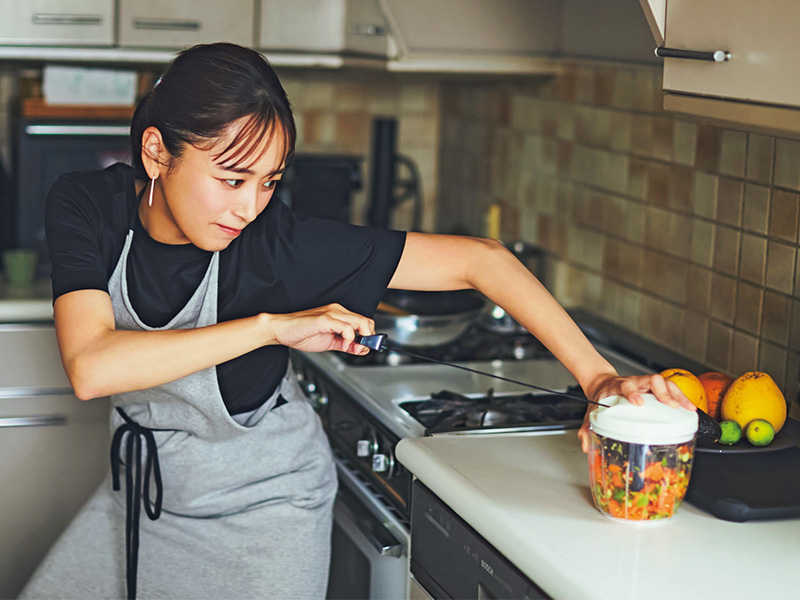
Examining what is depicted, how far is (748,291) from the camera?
1.75 metres

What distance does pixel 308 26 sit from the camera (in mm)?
2521

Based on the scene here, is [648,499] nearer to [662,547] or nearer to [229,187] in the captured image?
[662,547]

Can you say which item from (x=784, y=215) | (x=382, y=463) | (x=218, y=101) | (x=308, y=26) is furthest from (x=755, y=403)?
(x=308, y=26)

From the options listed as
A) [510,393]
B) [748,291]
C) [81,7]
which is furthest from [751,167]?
[81,7]

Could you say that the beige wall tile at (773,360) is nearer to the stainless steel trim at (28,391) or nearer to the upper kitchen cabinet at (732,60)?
the upper kitchen cabinet at (732,60)

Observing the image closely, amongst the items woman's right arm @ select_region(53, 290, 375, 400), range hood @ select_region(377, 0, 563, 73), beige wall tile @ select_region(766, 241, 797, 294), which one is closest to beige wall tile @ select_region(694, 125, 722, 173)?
beige wall tile @ select_region(766, 241, 797, 294)

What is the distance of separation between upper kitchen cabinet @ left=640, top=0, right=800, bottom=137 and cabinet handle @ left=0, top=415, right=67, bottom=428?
63.8 inches

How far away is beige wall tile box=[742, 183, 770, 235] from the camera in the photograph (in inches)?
67.0

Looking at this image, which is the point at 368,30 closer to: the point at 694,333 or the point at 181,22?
the point at 181,22

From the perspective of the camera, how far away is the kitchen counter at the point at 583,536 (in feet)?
3.48

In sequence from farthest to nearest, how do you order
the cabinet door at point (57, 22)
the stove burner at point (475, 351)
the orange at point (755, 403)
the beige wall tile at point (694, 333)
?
the cabinet door at point (57, 22)
the stove burner at point (475, 351)
the beige wall tile at point (694, 333)
the orange at point (755, 403)

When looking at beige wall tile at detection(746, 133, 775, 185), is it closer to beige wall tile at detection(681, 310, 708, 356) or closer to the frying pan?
beige wall tile at detection(681, 310, 708, 356)

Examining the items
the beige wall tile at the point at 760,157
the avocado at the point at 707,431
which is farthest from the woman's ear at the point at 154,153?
the beige wall tile at the point at 760,157

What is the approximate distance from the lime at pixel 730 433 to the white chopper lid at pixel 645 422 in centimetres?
24
